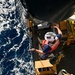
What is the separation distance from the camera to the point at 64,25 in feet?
21.1

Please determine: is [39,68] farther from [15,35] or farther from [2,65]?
[15,35]

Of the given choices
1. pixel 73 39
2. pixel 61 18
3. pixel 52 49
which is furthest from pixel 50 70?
pixel 61 18

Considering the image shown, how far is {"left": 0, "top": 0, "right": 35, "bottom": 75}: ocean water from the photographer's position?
8320mm

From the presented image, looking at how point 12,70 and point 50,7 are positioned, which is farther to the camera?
point 12,70

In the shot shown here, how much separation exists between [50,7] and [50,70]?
177 inches

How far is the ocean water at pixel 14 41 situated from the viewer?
27.3 ft

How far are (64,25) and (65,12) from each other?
562 cm

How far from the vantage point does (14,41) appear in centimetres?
963

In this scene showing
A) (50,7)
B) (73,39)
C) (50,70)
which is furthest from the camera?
(73,39)

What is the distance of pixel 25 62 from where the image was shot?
8727mm

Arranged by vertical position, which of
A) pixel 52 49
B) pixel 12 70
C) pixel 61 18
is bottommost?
pixel 12 70

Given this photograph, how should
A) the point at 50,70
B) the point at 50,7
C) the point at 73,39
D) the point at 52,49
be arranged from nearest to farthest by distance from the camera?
1. the point at 50,7
2. the point at 52,49
3. the point at 50,70
4. the point at 73,39

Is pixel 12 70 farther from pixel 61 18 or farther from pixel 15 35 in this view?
pixel 61 18

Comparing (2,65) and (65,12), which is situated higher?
(65,12)
